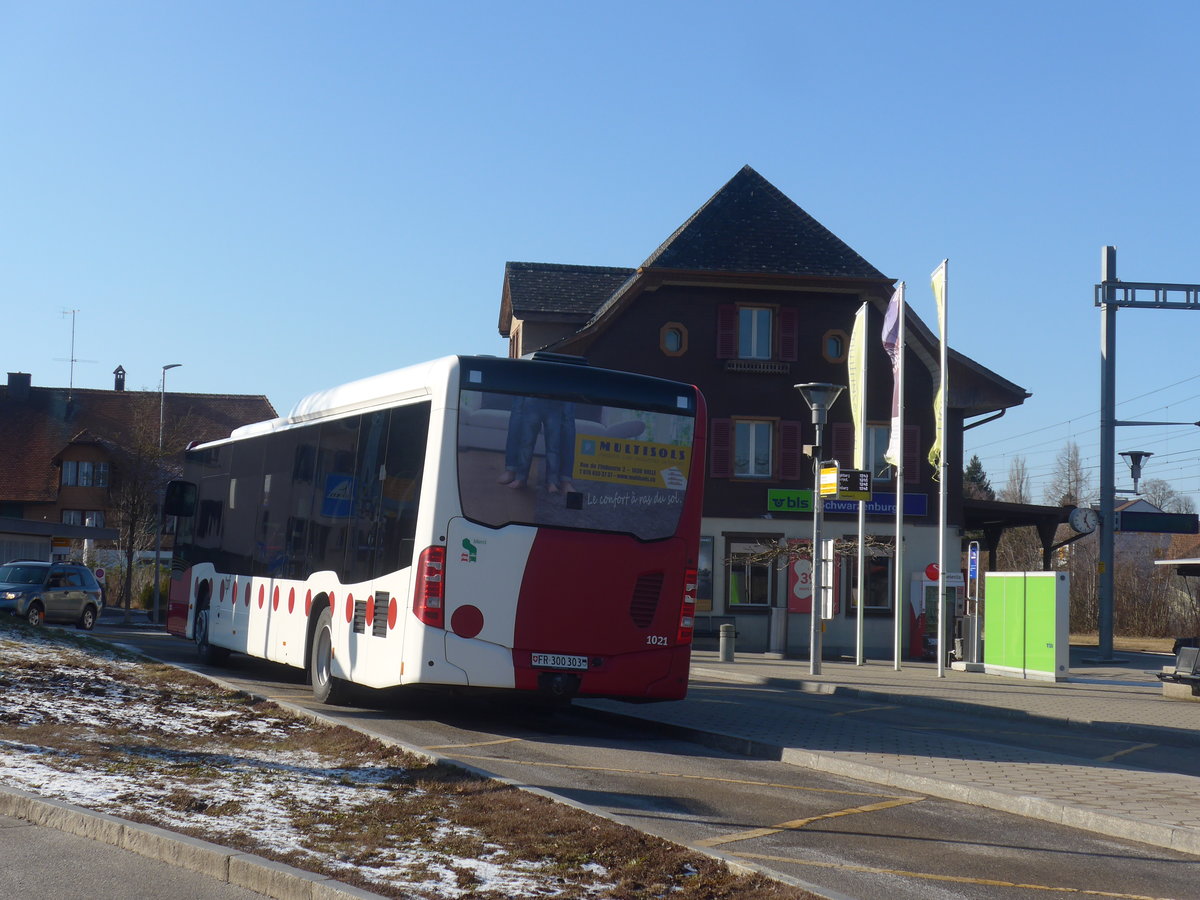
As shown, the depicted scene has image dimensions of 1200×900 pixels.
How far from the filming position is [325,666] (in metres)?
14.7

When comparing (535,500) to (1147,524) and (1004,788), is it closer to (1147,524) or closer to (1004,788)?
(1004,788)

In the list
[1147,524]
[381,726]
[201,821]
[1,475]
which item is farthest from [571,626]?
[1,475]

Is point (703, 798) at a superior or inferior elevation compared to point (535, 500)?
inferior

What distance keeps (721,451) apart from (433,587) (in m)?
26.0

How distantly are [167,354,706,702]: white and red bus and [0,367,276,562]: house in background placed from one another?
53.4 m

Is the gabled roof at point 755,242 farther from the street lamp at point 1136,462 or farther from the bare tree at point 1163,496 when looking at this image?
the bare tree at point 1163,496

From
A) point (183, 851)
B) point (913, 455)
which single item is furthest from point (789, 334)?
point (183, 851)

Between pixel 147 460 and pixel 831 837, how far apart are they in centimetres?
4203

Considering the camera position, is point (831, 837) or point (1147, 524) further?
point (1147, 524)

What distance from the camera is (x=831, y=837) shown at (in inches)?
322

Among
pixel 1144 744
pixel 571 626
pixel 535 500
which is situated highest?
pixel 535 500

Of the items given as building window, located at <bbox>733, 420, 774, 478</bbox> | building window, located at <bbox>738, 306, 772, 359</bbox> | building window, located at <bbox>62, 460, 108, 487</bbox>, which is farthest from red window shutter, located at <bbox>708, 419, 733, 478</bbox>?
building window, located at <bbox>62, 460, 108, 487</bbox>

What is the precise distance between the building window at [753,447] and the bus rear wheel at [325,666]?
23973 millimetres

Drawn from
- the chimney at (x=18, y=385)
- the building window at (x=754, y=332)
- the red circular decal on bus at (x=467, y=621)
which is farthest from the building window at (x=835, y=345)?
the chimney at (x=18, y=385)
